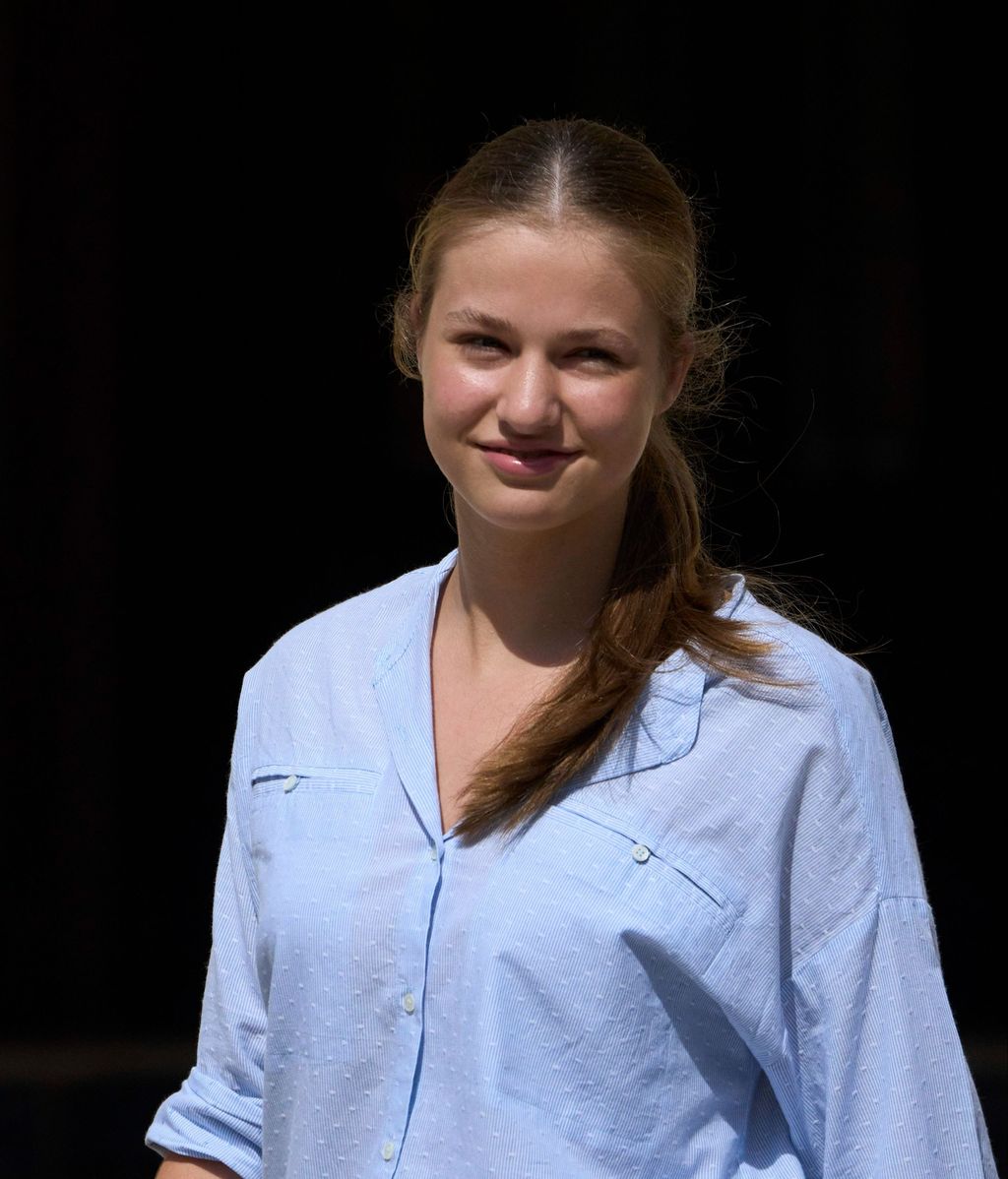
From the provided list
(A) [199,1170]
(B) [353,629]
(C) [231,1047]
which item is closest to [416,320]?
(B) [353,629]

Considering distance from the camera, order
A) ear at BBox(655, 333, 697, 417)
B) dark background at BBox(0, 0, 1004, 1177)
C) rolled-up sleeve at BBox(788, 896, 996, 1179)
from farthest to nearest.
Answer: dark background at BBox(0, 0, 1004, 1177) < ear at BBox(655, 333, 697, 417) < rolled-up sleeve at BBox(788, 896, 996, 1179)

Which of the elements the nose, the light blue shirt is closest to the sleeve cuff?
the light blue shirt

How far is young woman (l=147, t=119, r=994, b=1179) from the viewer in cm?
137

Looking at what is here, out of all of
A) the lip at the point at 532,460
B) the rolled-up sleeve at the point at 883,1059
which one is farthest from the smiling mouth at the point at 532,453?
the rolled-up sleeve at the point at 883,1059

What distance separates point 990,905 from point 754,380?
46.3 inches

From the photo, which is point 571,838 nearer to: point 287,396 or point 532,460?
point 532,460

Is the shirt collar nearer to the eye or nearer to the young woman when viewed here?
the young woman

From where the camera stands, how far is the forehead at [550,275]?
4.82 ft

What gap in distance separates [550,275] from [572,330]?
5 cm

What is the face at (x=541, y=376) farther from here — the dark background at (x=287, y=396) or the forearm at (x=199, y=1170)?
Answer: the dark background at (x=287, y=396)

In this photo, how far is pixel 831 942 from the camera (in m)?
1.37

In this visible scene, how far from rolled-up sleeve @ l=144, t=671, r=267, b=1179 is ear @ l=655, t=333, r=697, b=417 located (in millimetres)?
500

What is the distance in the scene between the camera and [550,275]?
1.47 meters

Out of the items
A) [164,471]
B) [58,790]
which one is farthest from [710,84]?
[58,790]
